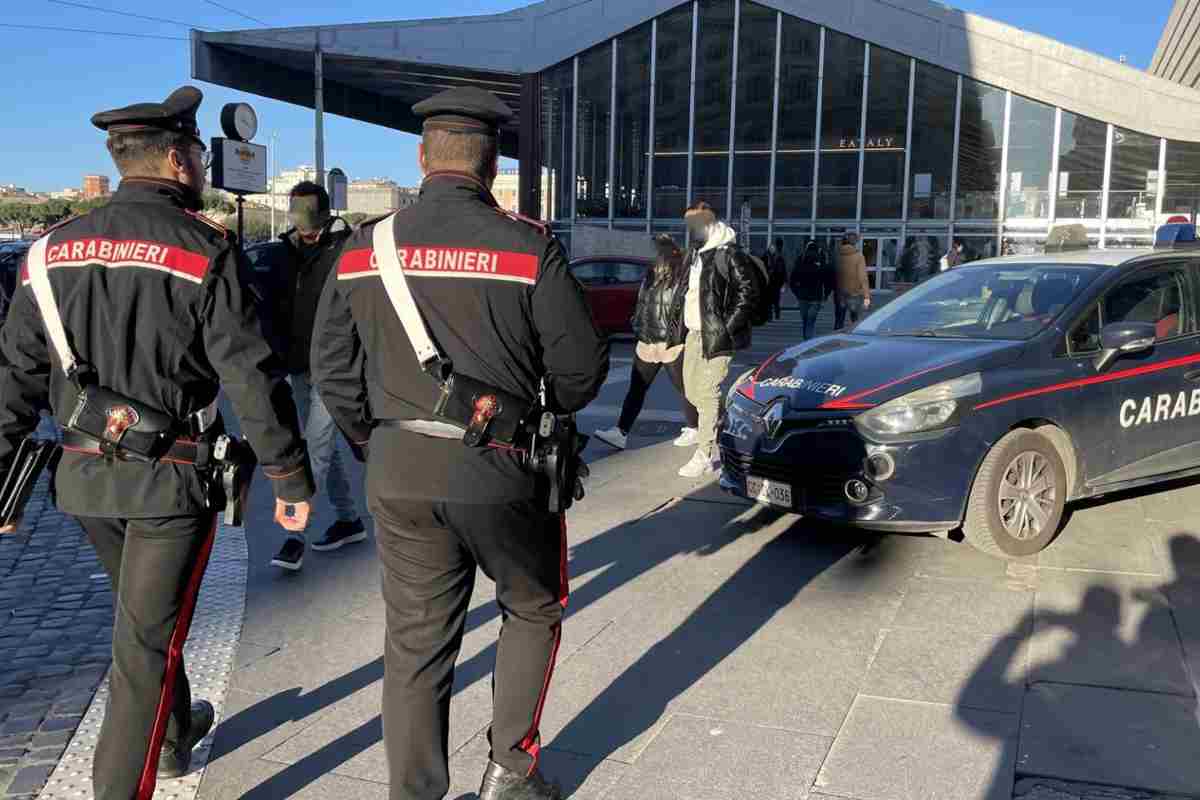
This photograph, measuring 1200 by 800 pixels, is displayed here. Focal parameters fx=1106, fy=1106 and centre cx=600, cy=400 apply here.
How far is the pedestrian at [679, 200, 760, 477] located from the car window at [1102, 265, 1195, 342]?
89.4 inches

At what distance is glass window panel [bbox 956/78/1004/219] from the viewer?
31422 mm

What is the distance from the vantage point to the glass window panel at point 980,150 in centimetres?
3142

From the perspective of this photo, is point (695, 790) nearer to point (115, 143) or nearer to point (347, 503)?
point (115, 143)

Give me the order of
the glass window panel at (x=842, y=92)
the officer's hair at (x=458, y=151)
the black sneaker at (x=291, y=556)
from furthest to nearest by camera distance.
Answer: the glass window panel at (x=842, y=92), the black sneaker at (x=291, y=556), the officer's hair at (x=458, y=151)

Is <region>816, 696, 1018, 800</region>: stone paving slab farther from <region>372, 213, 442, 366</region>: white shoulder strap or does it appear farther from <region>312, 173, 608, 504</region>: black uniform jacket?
<region>372, 213, 442, 366</region>: white shoulder strap

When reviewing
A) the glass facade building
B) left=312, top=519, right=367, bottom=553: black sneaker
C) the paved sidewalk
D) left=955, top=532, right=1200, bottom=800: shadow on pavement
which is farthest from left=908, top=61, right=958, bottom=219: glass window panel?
left=312, top=519, right=367, bottom=553: black sneaker

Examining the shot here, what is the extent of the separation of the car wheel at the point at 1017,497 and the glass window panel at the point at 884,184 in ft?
92.8

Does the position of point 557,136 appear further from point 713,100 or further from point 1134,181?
point 1134,181

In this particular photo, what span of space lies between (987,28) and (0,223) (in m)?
49.6

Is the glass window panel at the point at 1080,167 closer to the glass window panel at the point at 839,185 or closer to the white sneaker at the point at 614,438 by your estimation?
the glass window panel at the point at 839,185

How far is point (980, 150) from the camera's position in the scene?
31719mm

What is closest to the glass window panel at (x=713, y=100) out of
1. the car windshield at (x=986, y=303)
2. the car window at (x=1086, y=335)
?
the car windshield at (x=986, y=303)

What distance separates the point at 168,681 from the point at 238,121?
40.8 feet

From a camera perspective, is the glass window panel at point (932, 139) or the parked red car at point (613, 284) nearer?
the parked red car at point (613, 284)
